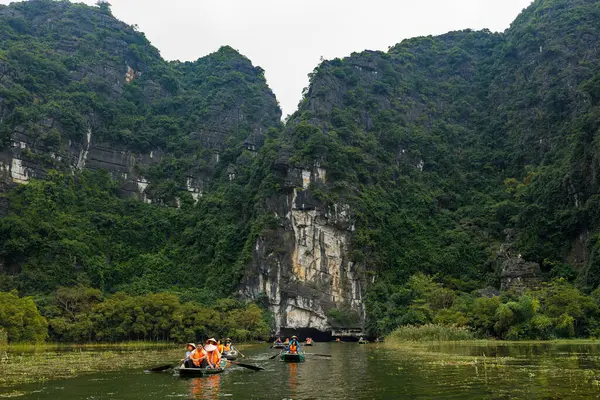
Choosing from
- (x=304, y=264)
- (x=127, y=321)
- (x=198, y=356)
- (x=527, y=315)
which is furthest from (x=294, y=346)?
(x=304, y=264)

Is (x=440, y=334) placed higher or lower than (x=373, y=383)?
lower

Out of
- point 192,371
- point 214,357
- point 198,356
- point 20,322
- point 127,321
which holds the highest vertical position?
point 20,322

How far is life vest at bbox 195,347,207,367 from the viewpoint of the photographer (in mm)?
18766

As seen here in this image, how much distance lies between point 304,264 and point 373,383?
48.5 metres

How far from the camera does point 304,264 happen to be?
6378 cm

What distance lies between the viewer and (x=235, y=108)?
10056 cm

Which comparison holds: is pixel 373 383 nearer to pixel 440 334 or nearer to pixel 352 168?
pixel 440 334

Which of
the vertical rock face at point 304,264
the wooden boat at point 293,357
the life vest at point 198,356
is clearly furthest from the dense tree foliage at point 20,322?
the vertical rock face at point 304,264

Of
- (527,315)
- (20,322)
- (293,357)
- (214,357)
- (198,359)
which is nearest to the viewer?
(198,359)

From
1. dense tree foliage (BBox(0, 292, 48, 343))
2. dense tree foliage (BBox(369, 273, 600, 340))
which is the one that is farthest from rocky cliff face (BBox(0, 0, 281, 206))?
dense tree foliage (BBox(369, 273, 600, 340))

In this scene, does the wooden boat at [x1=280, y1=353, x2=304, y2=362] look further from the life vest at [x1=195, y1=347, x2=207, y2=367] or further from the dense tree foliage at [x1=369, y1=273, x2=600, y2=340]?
the dense tree foliage at [x1=369, y1=273, x2=600, y2=340]

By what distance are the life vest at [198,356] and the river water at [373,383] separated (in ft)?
2.54

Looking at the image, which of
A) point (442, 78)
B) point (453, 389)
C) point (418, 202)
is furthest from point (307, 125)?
→ point (453, 389)

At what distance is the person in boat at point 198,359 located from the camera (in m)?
18.7
